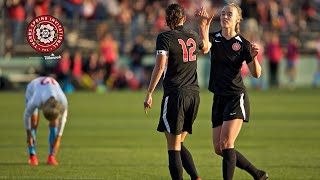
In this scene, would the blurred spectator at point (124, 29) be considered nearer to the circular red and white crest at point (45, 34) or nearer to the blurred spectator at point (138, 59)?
the blurred spectator at point (138, 59)

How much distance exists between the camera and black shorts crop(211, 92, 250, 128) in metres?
12.6

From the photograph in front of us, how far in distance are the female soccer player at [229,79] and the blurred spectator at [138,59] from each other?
26.2 meters

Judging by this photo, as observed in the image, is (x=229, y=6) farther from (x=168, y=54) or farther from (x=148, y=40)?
(x=148, y=40)

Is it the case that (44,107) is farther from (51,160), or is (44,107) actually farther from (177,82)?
(177,82)

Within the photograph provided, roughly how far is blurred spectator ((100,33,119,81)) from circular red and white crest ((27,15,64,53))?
27202mm

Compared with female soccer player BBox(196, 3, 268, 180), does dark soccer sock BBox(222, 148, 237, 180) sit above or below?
below

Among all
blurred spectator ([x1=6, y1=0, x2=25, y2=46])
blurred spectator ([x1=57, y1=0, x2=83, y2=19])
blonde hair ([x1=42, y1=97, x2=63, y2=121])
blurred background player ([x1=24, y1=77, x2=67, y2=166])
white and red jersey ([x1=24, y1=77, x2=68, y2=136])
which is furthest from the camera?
blurred spectator ([x1=57, y1=0, x2=83, y2=19])

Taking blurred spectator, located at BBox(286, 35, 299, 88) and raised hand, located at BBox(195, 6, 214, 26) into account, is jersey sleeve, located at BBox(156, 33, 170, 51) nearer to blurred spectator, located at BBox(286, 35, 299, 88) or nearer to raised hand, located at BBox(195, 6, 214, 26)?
raised hand, located at BBox(195, 6, 214, 26)

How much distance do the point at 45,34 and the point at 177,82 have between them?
2112 mm

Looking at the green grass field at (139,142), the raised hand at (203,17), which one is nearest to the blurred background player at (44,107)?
the green grass field at (139,142)

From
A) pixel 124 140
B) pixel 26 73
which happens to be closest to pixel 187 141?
pixel 124 140

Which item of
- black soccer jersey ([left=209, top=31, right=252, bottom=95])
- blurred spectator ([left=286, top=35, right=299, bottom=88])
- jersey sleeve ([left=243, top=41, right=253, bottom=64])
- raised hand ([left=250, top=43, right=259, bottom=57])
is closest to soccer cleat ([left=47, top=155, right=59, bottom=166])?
black soccer jersey ([left=209, top=31, right=252, bottom=95])

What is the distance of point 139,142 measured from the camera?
20266 mm

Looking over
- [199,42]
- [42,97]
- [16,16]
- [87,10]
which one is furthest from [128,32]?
[199,42]
